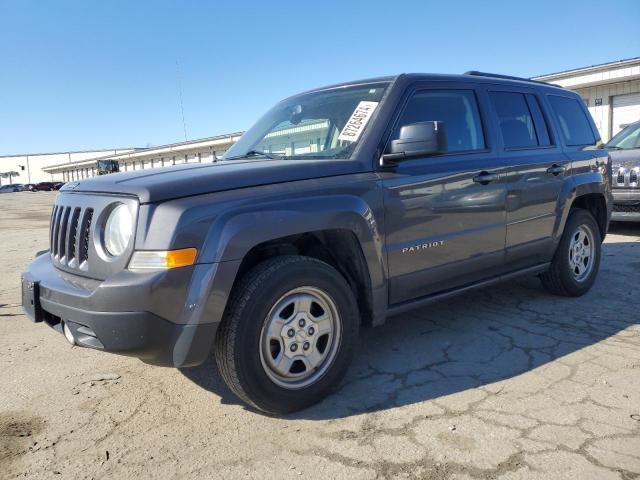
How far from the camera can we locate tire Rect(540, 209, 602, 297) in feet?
15.4

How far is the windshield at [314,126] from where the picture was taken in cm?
336

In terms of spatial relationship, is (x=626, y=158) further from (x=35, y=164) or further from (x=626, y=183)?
(x=35, y=164)

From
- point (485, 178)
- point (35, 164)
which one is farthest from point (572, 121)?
point (35, 164)

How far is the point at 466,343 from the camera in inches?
149

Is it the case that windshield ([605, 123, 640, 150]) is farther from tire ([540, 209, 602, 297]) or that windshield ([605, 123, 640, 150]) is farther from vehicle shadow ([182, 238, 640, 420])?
tire ([540, 209, 602, 297])

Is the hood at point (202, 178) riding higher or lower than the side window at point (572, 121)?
lower

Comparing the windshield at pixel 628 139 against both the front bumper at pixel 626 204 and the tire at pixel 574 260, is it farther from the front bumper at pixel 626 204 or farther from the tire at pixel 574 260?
the tire at pixel 574 260

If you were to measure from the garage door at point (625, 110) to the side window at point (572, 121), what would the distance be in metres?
13.2

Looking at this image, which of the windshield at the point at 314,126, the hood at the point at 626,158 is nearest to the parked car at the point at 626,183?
the hood at the point at 626,158

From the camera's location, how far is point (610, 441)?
2463 millimetres

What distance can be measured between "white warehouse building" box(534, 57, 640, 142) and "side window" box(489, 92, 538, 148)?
14.1m

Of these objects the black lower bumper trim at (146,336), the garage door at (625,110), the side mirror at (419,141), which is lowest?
the black lower bumper trim at (146,336)

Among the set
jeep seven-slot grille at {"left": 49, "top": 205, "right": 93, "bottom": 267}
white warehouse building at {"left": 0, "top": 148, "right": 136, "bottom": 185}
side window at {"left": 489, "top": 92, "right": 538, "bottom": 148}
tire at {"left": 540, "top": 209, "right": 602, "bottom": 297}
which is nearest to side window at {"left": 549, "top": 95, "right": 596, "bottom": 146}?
side window at {"left": 489, "top": 92, "right": 538, "bottom": 148}

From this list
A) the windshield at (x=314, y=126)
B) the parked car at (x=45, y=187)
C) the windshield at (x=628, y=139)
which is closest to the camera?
the windshield at (x=314, y=126)
